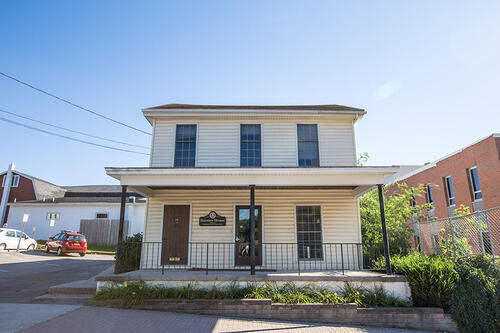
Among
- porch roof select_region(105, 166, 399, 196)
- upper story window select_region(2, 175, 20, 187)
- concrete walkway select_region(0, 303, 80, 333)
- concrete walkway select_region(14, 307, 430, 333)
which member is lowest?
concrete walkway select_region(14, 307, 430, 333)

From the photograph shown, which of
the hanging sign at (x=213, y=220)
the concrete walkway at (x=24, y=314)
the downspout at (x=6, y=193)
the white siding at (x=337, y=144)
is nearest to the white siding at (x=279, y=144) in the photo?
the white siding at (x=337, y=144)

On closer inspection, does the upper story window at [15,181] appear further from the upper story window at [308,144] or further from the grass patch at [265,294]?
the upper story window at [308,144]

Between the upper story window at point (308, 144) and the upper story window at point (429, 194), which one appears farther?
the upper story window at point (429, 194)

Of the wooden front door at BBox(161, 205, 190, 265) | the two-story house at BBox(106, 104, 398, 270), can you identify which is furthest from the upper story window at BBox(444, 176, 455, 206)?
the wooden front door at BBox(161, 205, 190, 265)

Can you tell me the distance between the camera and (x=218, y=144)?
36.9 ft

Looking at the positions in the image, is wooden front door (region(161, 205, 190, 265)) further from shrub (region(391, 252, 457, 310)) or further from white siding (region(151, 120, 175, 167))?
shrub (region(391, 252, 457, 310))

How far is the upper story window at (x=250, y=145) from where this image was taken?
11133 millimetres

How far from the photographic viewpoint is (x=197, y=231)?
1041cm

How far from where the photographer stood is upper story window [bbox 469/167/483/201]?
17.0 m

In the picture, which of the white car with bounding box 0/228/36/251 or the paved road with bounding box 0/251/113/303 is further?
the white car with bounding box 0/228/36/251

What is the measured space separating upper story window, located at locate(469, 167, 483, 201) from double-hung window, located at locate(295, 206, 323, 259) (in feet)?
40.7

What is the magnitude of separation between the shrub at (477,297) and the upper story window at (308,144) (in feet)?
18.2

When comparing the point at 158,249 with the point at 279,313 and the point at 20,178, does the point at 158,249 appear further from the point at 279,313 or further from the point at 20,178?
the point at 20,178

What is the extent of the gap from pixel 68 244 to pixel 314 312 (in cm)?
1631
